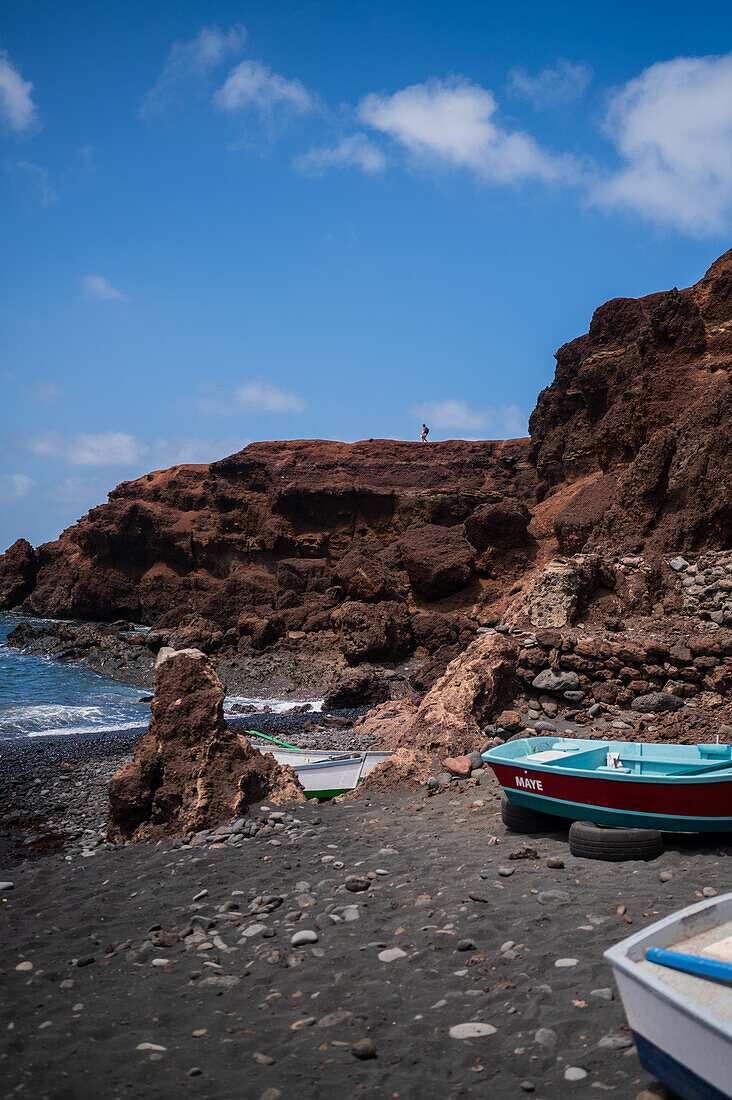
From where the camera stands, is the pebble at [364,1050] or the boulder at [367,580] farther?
the boulder at [367,580]

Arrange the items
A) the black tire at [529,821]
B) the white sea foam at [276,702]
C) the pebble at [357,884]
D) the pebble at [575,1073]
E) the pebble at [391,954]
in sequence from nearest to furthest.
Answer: the pebble at [575,1073] < the pebble at [391,954] < the pebble at [357,884] < the black tire at [529,821] < the white sea foam at [276,702]

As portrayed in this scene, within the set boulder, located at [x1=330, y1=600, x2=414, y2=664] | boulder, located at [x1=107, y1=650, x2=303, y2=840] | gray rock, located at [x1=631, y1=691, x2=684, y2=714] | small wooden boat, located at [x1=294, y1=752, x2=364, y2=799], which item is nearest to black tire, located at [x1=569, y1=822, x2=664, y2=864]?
gray rock, located at [x1=631, y1=691, x2=684, y2=714]

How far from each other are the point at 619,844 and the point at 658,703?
400 centimetres

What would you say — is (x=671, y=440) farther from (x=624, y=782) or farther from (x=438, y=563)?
(x=624, y=782)

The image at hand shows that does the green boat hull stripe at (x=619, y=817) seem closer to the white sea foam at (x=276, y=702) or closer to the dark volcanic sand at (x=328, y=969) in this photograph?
the dark volcanic sand at (x=328, y=969)

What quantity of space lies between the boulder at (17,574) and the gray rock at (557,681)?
5467 centimetres

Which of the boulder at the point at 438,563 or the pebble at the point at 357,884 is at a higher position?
the boulder at the point at 438,563

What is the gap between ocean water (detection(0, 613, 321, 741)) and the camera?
20047 mm

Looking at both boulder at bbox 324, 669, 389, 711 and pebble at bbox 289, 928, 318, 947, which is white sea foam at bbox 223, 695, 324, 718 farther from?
pebble at bbox 289, 928, 318, 947

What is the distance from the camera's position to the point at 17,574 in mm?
55531

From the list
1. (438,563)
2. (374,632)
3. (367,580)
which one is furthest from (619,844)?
(438,563)

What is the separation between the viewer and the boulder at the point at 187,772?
25.6 feet

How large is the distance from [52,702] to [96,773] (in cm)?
1137

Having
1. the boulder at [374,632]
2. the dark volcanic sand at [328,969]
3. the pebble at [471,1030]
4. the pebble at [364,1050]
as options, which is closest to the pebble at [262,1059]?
the dark volcanic sand at [328,969]
